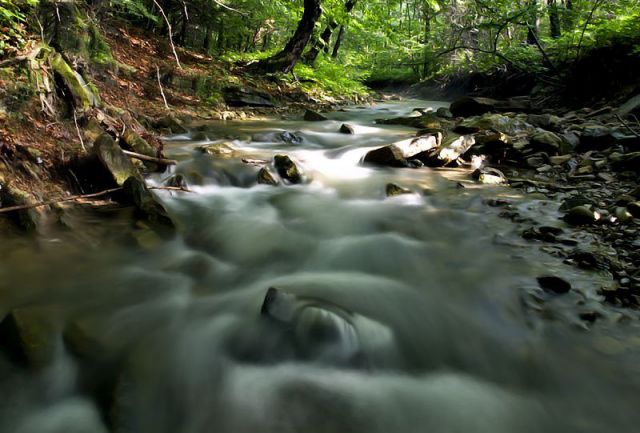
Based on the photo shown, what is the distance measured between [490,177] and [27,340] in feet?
16.4

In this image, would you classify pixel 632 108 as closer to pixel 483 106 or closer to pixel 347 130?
pixel 483 106

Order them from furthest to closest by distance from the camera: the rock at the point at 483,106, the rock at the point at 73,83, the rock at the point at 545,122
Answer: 1. the rock at the point at 483,106
2. the rock at the point at 545,122
3. the rock at the point at 73,83

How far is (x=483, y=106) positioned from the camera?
10.9 meters

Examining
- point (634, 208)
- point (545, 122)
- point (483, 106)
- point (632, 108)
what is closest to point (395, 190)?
point (634, 208)

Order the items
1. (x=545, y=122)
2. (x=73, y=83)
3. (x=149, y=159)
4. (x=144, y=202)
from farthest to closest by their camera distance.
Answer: (x=545, y=122)
(x=149, y=159)
(x=73, y=83)
(x=144, y=202)

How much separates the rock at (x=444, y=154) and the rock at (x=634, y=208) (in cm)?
264

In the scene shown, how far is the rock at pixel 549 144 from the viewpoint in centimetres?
627

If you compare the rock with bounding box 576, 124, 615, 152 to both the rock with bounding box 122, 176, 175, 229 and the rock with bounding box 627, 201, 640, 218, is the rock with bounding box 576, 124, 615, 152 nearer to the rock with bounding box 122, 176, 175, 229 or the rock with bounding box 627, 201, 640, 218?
the rock with bounding box 627, 201, 640, 218

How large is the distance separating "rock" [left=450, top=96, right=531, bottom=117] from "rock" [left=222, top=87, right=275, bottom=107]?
16.3 feet

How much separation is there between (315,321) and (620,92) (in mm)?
9439

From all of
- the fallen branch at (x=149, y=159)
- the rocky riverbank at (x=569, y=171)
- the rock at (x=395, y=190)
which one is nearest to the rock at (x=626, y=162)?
the rocky riverbank at (x=569, y=171)

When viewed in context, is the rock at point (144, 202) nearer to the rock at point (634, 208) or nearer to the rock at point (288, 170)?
the rock at point (288, 170)

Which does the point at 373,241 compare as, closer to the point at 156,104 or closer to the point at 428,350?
the point at 428,350

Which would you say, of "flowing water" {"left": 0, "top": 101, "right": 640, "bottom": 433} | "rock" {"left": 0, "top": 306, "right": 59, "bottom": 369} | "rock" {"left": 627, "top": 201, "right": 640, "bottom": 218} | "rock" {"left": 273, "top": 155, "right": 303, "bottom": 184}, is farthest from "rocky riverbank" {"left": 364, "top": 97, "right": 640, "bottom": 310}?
"rock" {"left": 0, "top": 306, "right": 59, "bottom": 369}
